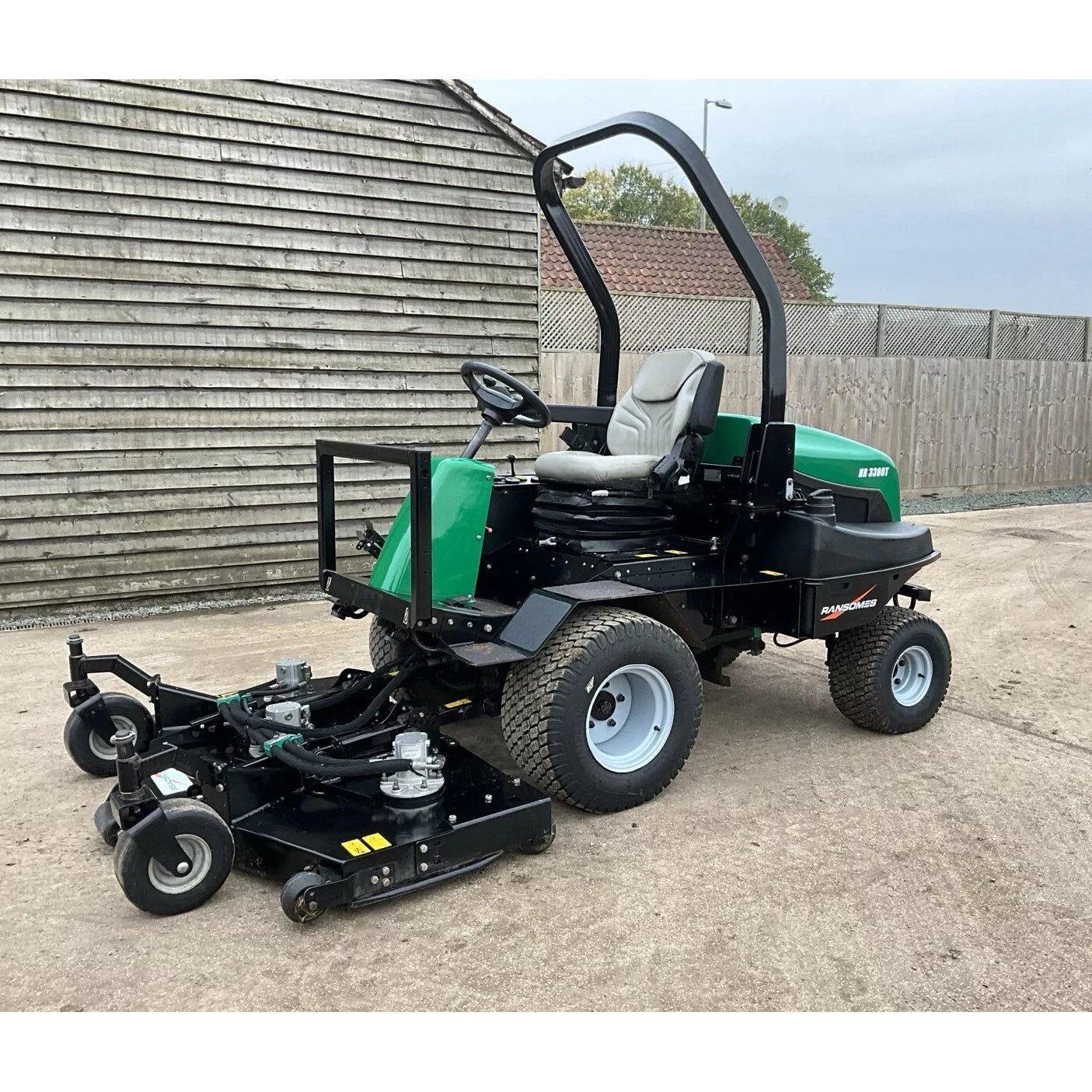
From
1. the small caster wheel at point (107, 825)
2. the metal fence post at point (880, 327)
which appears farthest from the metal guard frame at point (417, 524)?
the metal fence post at point (880, 327)

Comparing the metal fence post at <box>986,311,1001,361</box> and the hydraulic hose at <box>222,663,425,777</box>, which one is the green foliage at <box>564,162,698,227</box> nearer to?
the metal fence post at <box>986,311,1001,361</box>

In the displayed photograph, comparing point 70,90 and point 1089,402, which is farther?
point 1089,402

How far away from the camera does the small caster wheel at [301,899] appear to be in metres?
2.55

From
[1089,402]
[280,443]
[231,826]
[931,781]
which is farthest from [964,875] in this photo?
[1089,402]

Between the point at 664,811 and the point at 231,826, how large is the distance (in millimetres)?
1448

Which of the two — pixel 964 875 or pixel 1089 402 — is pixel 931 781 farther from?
pixel 1089 402

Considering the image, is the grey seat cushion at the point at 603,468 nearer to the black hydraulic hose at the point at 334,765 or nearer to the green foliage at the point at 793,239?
the black hydraulic hose at the point at 334,765

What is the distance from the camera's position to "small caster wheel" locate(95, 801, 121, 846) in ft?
9.84

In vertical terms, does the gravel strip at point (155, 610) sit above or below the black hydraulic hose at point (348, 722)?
below

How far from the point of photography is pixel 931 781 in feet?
12.2

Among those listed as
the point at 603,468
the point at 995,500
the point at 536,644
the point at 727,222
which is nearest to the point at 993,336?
the point at 995,500

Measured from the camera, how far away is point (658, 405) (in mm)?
4129

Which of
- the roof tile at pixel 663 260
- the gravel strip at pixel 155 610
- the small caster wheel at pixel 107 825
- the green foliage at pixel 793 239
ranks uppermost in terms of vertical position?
the green foliage at pixel 793 239

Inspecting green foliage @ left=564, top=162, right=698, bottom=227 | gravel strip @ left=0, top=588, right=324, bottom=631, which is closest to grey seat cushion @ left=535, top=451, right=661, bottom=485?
gravel strip @ left=0, top=588, right=324, bottom=631
